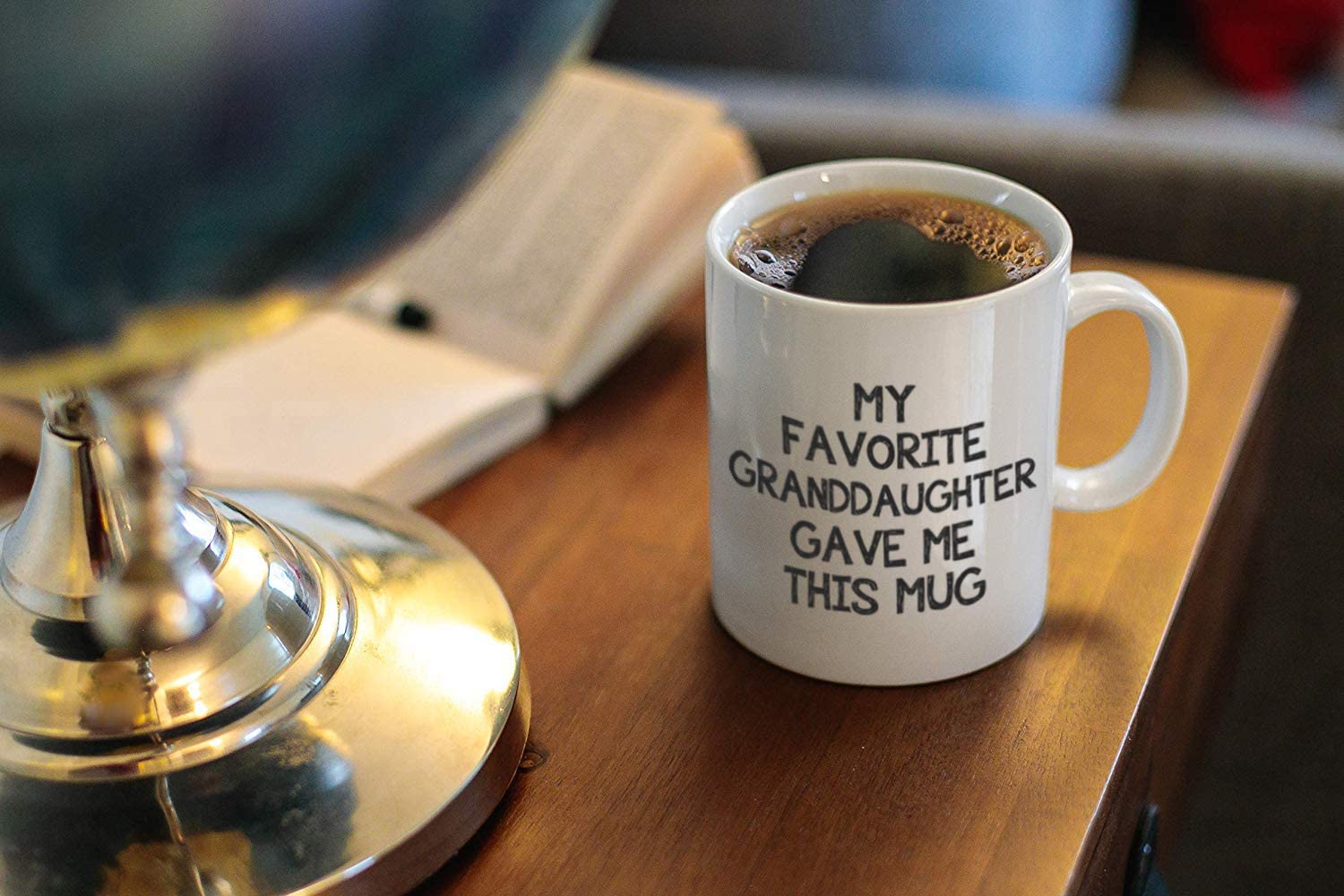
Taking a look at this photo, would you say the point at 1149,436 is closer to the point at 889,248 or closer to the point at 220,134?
the point at 889,248

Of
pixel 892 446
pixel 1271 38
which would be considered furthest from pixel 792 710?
pixel 1271 38

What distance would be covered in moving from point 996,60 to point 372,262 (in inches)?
40.8

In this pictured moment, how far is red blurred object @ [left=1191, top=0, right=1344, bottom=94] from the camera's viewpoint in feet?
4.28

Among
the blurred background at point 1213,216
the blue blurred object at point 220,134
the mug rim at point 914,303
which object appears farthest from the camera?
the blurred background at point 1213,216

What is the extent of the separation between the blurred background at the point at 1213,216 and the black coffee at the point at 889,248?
37 centimetres

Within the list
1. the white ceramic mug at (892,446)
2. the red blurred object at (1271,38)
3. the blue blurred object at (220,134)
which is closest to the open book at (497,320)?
the white ceramic mug at (892,446)

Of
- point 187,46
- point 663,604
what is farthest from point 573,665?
point 187,46

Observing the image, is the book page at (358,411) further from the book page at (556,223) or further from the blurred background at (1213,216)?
the blurred background at (1213,216)

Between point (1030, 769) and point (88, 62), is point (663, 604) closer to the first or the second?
point (1030, 769)

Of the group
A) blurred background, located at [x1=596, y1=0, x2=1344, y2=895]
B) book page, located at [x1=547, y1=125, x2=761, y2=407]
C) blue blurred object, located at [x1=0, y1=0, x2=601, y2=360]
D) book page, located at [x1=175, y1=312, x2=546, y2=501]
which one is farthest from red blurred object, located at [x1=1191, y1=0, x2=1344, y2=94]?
blue blurred object, located at [x1=0, y1=0, x2=601, y2=360]

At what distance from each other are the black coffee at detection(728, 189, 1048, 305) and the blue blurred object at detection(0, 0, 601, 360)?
0.15m

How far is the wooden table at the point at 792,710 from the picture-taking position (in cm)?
35

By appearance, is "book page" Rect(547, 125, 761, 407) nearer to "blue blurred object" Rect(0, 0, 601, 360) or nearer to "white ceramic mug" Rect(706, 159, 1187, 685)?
"white ceramic mug" Rect(706, 159, 1187, 685)

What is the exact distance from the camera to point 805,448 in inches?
14.4
